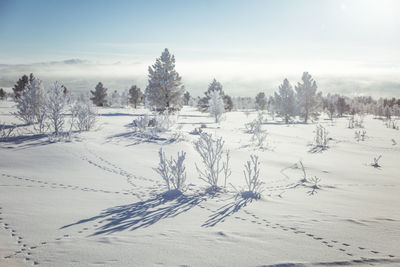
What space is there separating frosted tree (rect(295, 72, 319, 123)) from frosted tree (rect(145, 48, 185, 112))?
20059 millimetres

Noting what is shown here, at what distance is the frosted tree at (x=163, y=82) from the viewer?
28.9 m

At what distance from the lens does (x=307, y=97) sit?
39938 millimetres

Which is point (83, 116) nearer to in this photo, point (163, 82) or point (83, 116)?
point (83, 116)

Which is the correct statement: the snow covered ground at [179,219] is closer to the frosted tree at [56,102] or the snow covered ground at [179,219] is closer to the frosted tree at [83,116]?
the frosted tree at [56,102]

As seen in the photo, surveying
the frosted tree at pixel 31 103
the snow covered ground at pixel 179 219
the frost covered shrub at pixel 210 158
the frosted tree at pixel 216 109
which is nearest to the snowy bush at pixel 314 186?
the snow covered ground at pixel 179 219

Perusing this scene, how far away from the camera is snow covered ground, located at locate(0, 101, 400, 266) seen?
2.75 meters

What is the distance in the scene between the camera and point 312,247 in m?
2.99

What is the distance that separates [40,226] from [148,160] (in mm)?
4937

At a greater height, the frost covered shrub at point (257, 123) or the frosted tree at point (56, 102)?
the frosted tree at point (56, 102)

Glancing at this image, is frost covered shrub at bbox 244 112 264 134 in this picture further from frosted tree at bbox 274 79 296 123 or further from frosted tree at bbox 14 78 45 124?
frosted tree at bbox 274 79 296 123

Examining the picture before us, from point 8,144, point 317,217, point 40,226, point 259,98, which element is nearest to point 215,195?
point 317,217

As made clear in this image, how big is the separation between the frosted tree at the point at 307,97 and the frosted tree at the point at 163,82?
20.1 meters

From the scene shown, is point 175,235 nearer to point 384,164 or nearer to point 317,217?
point 317,217

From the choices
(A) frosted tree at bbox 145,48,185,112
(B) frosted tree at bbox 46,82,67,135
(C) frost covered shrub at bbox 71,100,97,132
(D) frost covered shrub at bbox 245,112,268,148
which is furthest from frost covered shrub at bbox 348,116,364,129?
(B) frosted tree at bbox 46,82,67,135
